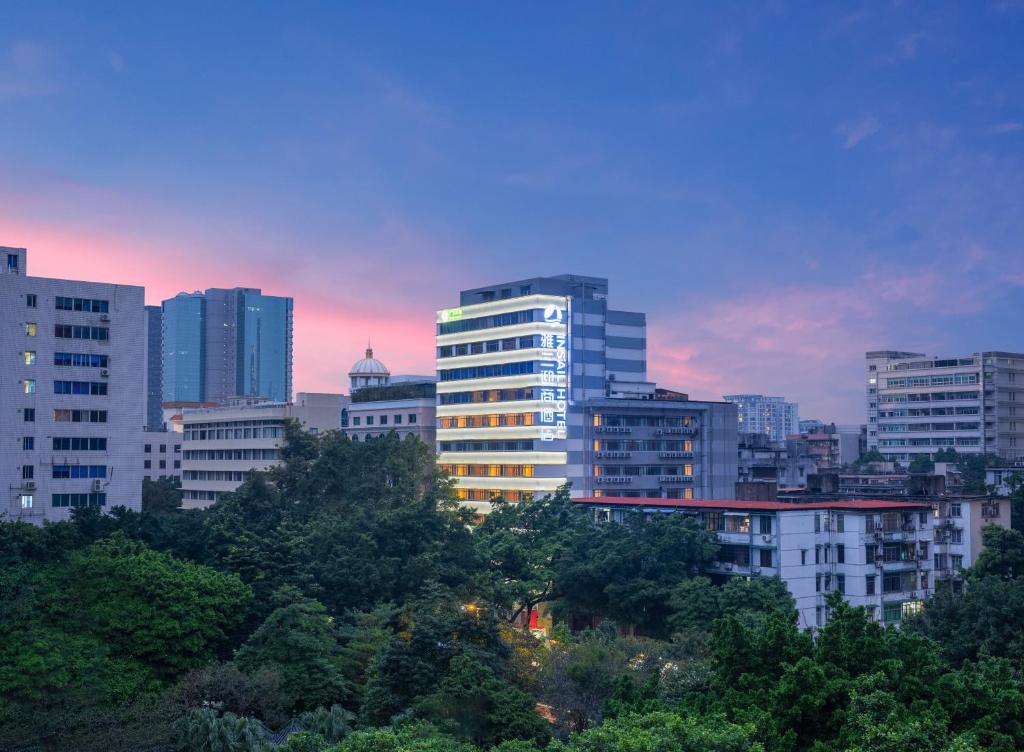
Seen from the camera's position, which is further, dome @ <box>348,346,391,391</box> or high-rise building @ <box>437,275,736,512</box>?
dome @ <box>348,346,391,391</box>

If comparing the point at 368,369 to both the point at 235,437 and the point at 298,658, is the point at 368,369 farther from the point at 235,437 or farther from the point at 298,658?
the point at 298,658

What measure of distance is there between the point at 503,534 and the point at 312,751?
40.3m

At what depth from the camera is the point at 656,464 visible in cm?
9675

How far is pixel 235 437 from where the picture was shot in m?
113

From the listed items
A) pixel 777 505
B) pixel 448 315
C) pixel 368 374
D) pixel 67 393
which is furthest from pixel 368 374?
pixel 777 505

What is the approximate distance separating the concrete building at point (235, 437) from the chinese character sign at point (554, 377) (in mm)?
30216

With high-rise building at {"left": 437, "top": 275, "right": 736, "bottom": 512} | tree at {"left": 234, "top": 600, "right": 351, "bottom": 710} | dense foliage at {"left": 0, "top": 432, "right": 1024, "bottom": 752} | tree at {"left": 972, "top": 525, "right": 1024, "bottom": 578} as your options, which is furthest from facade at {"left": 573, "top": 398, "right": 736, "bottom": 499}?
tree at {"left": 234, "top": 600, "right": 351, "bottom": 710}

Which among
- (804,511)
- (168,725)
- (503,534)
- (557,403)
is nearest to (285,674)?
(168,725)

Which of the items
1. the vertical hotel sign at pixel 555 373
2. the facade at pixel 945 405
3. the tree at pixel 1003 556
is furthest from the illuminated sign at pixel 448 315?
the facade at pixel 945 405

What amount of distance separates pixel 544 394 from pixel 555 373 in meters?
2.38

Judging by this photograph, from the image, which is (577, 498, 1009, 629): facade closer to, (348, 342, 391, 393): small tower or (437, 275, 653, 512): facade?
(437, 275, 653, 512): facade

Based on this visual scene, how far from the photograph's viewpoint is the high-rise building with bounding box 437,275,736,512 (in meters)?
91.7

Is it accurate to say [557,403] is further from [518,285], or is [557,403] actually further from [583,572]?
[583,572]

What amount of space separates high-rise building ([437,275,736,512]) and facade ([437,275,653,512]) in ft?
0.34
